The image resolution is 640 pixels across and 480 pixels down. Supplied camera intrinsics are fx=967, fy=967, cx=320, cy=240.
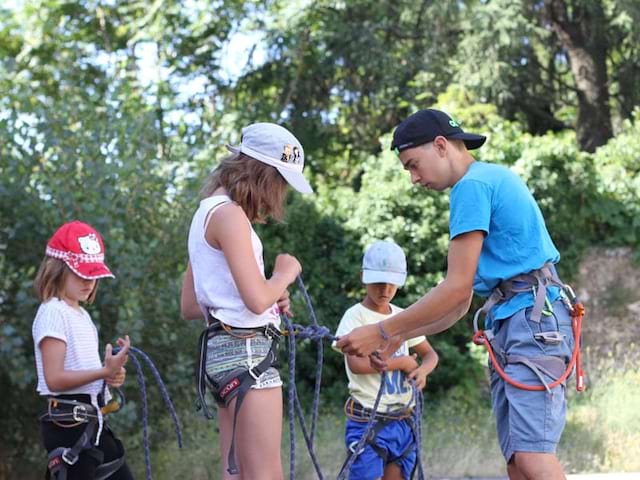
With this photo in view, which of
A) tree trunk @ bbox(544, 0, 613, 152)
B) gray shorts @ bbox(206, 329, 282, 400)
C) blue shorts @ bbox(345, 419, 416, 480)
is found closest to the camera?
gray shorts @ bbox(206, 329, 282, 400)

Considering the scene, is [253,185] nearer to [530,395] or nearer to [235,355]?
[235,355]

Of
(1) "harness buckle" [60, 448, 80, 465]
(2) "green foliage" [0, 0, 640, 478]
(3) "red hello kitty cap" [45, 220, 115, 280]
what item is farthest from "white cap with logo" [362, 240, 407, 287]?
(2) "green foliage" [0, 0, 640, 478]

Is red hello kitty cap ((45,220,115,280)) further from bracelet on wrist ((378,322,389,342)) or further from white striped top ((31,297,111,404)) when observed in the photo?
bracelet on wrist ((378,322,389,342))

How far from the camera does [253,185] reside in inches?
135

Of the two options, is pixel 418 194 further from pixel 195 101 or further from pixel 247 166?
pixel 247 166

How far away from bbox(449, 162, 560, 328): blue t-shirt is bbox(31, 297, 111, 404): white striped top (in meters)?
1.93

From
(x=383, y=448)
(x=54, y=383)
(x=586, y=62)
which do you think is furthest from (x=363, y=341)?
(x=586, y=62)

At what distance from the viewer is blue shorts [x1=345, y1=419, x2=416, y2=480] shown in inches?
193

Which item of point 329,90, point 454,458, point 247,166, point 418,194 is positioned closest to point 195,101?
point 329,90

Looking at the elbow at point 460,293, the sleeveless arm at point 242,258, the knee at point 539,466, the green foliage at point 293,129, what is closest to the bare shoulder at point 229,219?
the sleeveless arm at point 242,258

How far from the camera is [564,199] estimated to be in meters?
11.8

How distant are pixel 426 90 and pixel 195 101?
10.9ft

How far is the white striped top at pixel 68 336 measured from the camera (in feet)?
14.3

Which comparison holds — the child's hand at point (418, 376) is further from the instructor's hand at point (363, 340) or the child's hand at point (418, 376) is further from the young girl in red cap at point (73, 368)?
the young girl in red cap at point (73, 368)
